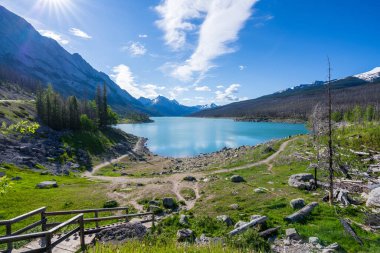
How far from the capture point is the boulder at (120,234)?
13.8 m

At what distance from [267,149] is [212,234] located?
51286 millimetres

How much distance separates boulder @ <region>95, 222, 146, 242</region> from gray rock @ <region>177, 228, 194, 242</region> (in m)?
3.63

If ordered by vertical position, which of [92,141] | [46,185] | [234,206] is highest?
[92,141]

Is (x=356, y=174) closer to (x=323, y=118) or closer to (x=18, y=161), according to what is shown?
(x=323, y=118)

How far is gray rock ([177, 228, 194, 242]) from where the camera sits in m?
17.8

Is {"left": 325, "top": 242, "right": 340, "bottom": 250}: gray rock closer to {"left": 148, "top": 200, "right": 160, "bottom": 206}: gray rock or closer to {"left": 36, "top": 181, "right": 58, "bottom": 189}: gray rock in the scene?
{"left": 148, "top": 200, "right": 160, "bottom": 206}: gray rock

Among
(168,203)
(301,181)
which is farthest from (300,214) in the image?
(168,203)

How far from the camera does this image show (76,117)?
10719 centimetres

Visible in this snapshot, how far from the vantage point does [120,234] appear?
563 inches

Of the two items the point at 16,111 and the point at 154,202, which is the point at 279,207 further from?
the point at 16,111

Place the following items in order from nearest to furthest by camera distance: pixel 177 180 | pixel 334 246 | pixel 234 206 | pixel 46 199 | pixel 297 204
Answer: pixel 334 246 < pixel 297 204 < pixel 234 206 < pixel 46 199 < pixel 177 180

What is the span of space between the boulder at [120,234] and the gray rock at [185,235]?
363 centimetres

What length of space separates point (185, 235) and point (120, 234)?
5.54m

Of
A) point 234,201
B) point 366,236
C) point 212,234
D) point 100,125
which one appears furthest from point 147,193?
point 100,125
